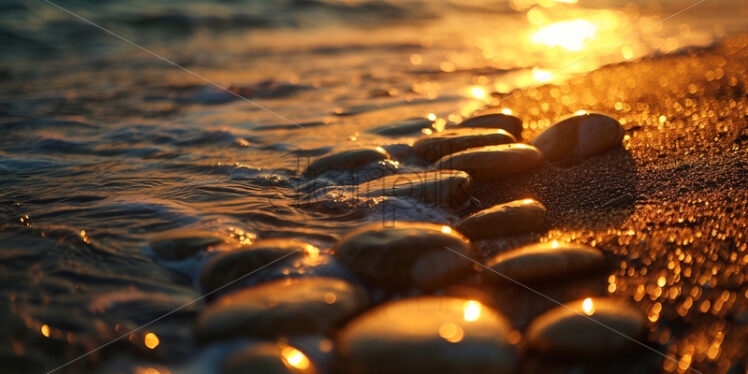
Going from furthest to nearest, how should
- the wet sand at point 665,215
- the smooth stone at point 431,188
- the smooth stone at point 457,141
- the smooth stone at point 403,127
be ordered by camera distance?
the smooth stone at point 403,127 < the smooth stone at point 457,141 < the smooth stone at point 431,188 < the wet sand at point 665,215

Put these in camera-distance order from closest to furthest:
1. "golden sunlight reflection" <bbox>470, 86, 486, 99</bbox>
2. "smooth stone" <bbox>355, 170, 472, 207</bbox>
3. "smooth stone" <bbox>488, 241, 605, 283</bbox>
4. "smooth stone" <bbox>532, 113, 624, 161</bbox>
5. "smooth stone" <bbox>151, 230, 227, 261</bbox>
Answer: "smooth stone" <bbox>488, 241, 605, 283</bbox> → "smooth stone" <bbox>151, 230, 227, 261</bbox> → "smooth stone" <bbox>355, 170, 472, 207</bbox> → "smooth stone" <bbox>532, 113, 624, 161</bbox> → "golden sunlight reflection" <bbox>470, 86, 486, 99</bbox>

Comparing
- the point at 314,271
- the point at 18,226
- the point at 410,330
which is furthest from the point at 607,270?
the point at 18,226

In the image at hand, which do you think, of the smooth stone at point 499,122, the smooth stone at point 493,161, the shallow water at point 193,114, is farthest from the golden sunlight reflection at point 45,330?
the smooth stone at point 499,122

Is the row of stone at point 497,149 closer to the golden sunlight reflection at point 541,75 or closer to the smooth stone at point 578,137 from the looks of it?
the smooth stone at point 578,137

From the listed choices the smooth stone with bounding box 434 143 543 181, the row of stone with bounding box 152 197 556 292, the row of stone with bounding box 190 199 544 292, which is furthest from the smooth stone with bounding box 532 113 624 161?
the row of stone with bounding box 190 199 544 292

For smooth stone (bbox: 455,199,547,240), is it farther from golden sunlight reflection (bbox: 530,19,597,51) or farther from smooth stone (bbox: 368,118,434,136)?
golden sunlight reflection (bbox: 530,19,597,51)

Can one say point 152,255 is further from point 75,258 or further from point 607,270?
point 607,270

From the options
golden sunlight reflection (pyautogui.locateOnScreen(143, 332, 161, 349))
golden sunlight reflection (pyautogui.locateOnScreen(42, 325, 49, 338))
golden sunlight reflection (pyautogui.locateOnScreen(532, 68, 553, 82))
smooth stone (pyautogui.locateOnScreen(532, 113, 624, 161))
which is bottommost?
golden sunlight reflection (pyautogui.locateOnScreen(143, 332, 161, 349))
